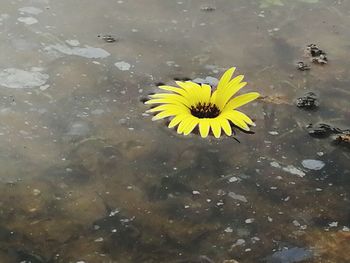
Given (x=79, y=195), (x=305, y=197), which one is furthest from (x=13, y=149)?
(x=305, y=197)

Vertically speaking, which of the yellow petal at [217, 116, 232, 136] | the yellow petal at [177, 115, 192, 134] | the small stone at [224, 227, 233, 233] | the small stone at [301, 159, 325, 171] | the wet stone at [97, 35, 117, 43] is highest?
the wet stone at [97, 35, 117, 43]

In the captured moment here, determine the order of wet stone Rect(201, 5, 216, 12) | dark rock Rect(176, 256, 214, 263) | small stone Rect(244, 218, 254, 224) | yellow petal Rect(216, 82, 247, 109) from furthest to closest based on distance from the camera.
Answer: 1. wet stone Rect(201, 5, 216, 12)
2. yellow petal Rect(216, 82, 247, 109)
3. small stone Rect(244, 218, 254, 224)
4. dark rock Rect(176, 256, 214, 263)

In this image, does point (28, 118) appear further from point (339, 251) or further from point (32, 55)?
point (339, 251)

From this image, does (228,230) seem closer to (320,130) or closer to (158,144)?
(158,144)

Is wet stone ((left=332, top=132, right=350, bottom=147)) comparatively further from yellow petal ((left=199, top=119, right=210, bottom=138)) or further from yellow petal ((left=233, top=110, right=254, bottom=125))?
yellow petal ((left=199, top=119, right=210, bottom=138))

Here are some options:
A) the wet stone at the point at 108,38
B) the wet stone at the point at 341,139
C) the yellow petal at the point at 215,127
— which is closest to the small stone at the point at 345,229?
the wet stone at the point at 341,139

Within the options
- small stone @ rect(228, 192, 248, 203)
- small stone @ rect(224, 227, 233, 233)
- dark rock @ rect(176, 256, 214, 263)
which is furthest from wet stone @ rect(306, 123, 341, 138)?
dark rock @ rect(176, 256, 214, 263)

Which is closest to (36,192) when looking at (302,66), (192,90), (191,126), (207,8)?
(191,126)
